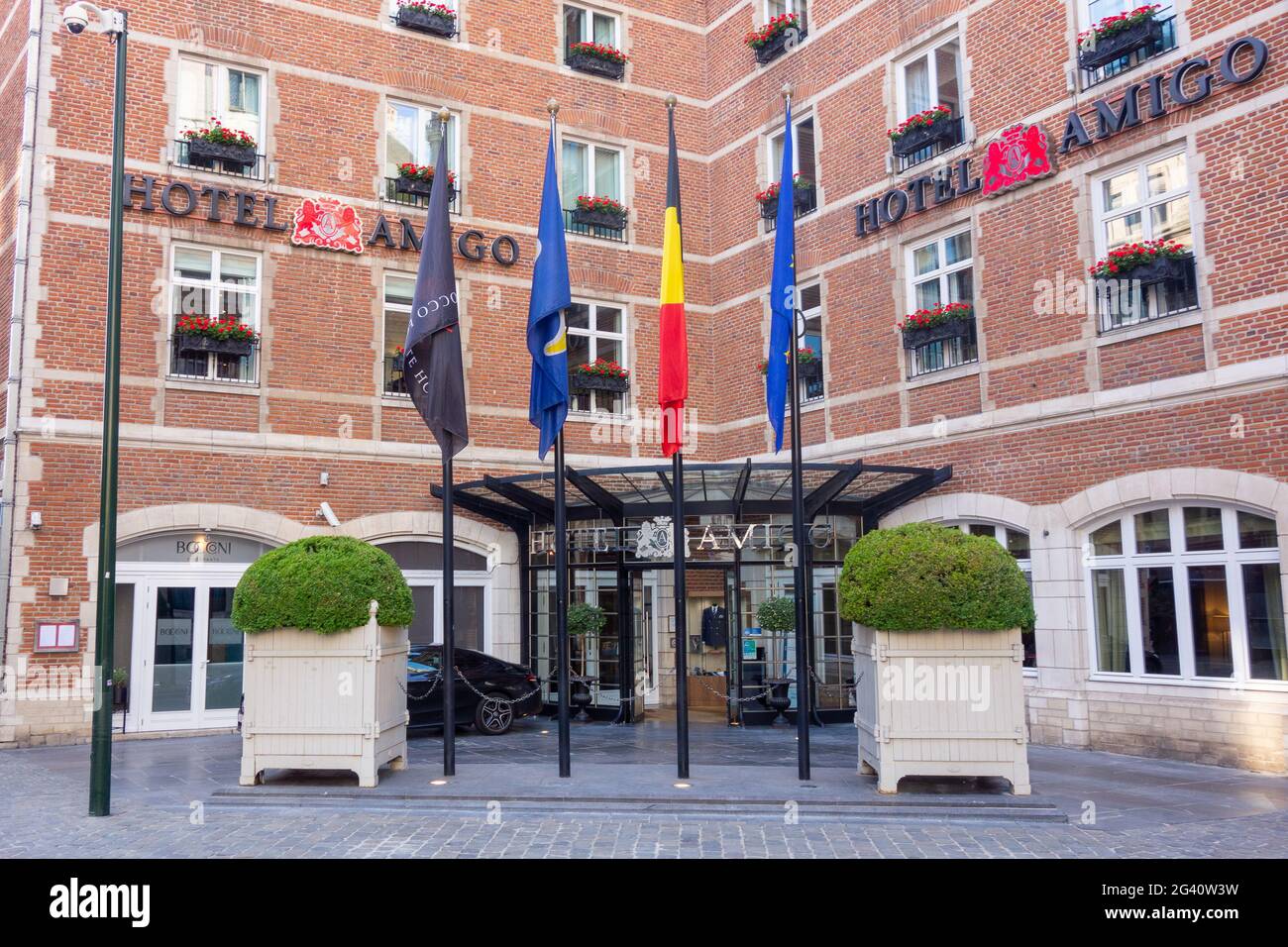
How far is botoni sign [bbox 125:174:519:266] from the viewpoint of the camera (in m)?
15.7

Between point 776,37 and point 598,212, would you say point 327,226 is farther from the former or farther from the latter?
point 776,37

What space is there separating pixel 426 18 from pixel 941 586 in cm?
1308

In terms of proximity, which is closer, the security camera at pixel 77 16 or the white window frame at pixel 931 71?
the security camera at pixel 77 16

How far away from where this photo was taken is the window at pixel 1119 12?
13055 mm

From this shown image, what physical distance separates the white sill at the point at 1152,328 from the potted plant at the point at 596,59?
10.1 metres

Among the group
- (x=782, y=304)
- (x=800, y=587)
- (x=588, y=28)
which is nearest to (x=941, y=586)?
(x=800, y=587)

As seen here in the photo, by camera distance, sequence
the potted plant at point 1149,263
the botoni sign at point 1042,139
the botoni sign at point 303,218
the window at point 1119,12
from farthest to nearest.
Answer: the botoni sign at point 303,218
the window at point 1119,12
the potted plant at point 1149,263
the botoni sign at point 1042,139

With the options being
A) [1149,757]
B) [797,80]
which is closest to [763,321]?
[797,80]

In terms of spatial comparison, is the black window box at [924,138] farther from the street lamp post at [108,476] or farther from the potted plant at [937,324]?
the street lamp post at [108,476]

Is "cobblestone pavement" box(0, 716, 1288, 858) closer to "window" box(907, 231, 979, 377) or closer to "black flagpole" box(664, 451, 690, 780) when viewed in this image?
"black flagpole" box(664, 451, 690, 780)

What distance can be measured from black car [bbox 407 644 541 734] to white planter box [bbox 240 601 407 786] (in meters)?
3.99

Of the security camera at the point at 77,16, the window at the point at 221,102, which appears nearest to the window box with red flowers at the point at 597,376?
the window at the point at 221,102

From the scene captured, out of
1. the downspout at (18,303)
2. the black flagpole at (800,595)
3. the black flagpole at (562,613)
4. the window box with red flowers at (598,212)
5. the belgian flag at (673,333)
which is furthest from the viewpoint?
the window box with red flowers at (598,212)
